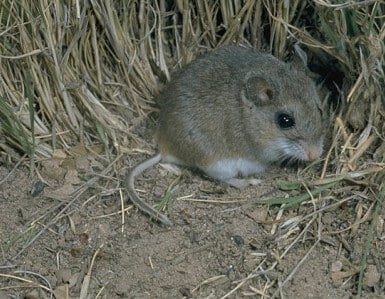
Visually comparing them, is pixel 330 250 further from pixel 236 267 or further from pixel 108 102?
pixel 108 102

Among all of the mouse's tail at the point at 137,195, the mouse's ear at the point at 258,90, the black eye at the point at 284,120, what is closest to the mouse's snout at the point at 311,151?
the black eye at the point at 284,120

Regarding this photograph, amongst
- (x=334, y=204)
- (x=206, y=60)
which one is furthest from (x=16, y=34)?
(x=334, y=204)

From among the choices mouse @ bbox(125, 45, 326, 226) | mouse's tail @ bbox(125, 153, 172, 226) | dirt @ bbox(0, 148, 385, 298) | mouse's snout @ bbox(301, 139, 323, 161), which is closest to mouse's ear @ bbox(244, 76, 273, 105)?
mouse @ bbox(125, 45, 326, 226)

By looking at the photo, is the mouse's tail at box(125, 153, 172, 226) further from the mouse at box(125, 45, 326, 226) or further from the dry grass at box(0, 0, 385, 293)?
the dry grass at box(0, 0, 385, 293)

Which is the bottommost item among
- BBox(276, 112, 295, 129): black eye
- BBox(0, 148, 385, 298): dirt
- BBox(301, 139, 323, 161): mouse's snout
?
BBox(0, 148, 385, 298): dirt

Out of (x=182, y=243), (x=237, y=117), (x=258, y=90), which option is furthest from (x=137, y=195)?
(x=258, y=90)

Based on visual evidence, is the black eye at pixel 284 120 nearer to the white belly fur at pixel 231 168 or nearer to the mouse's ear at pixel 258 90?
the mouse's ear at pixel 258 90
